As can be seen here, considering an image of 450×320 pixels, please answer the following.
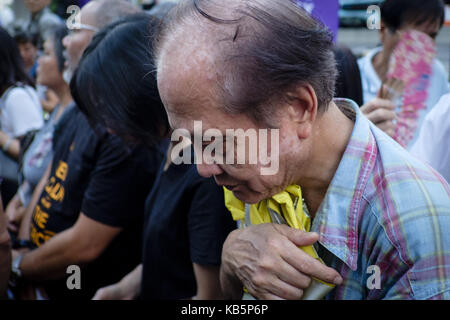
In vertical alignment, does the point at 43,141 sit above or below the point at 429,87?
below

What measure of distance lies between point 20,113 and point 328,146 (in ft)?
9.71

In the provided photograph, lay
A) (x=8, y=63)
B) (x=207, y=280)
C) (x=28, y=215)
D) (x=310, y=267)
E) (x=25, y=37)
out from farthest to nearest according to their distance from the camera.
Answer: (x=25, y=37) < (x=8, y=63) < (x=28, y=215) < (x=207, y=280) < (x=310, y=267)

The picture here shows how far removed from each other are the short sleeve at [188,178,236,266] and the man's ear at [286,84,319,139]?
0.57 meters

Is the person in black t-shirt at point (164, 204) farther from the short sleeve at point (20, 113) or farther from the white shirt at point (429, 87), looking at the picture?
the short sleeve at point (20, 113)

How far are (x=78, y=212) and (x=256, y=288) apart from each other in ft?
4.38

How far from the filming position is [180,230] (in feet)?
5.67

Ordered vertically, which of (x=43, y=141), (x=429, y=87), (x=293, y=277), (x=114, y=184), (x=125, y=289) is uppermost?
(x=429, y=87)

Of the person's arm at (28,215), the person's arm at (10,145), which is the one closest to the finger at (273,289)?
the person's arm at (28,215)

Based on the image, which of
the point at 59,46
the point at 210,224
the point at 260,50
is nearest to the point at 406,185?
the point at 260,50

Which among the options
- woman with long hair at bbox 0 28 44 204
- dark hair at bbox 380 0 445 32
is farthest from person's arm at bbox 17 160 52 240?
dark hair at bbox 380 0 445 32

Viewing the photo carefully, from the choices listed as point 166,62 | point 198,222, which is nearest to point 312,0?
point 198,222

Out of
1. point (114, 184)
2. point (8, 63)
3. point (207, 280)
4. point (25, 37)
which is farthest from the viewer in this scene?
point (25, 37)

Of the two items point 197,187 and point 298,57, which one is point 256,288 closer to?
point 197,187

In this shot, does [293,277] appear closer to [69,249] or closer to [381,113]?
[381,113]
